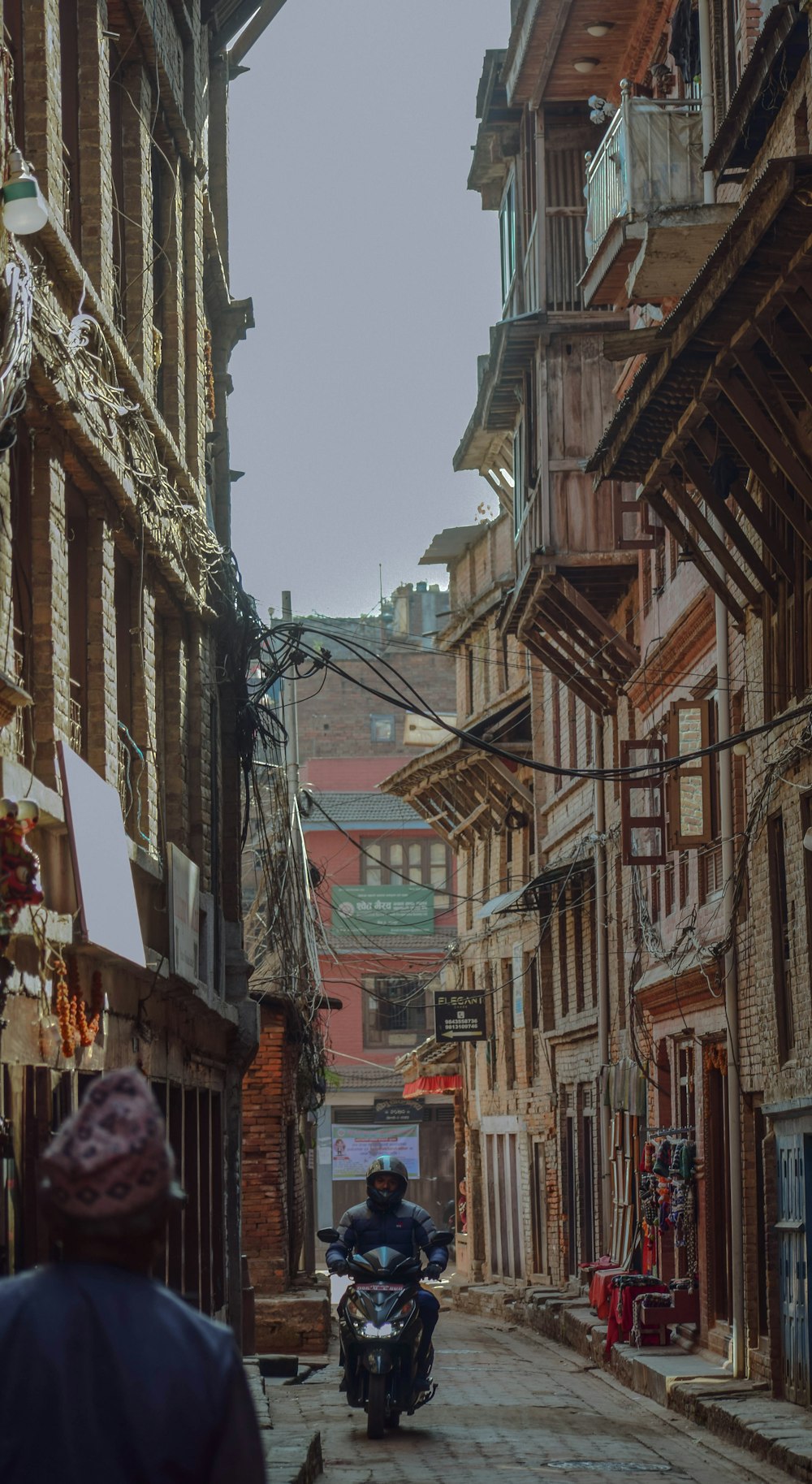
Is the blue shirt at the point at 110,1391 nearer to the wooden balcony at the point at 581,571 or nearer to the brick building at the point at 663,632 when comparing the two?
the brick building at the point at 663,632

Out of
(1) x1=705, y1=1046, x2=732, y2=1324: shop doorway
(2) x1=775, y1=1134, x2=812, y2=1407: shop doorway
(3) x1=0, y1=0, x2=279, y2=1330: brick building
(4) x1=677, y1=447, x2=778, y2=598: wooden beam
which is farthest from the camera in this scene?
(1) x1=705, y1=1046, x2=732, y2=1324: shop doorway

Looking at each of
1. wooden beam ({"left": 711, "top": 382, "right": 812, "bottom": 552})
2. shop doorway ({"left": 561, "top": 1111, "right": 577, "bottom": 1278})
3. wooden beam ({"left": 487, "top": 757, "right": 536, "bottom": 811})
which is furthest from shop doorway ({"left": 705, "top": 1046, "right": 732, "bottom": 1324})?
wooden beam ({"left": 487, "top": 757, "right": 536, "bottom": 811})

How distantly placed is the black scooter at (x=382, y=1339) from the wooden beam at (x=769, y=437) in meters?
5.94

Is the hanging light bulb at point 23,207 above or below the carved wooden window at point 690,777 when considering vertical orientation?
above

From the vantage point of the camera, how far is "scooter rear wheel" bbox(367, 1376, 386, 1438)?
14383mm

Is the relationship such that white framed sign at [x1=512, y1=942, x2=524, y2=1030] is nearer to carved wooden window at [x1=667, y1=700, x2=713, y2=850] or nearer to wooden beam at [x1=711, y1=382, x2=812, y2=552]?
carved wooden window at [x1=667, y1=700, x2=713, y2=850]

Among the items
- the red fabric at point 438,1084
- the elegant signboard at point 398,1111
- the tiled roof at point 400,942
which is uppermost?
the tiled roof at point 400,942

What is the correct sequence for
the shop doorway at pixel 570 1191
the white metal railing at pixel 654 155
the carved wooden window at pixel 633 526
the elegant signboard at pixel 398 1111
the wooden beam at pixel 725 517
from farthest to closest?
the elegant signboard at pixel 398 1111 < the shop doorway at pixel 570 1191 < the carved wooden window at pixel 633 526 < the white metal railing at pixel 654 155 < the wooden beam at pixel 725 517

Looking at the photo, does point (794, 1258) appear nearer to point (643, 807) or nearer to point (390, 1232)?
point (390, 1232)

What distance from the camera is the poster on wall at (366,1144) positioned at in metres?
61.2

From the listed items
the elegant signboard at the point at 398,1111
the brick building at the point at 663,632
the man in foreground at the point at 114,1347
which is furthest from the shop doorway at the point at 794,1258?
the elegant signboard at the point at 398,1111

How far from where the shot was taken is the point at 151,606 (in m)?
15.9

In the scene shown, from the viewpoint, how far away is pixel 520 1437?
1441 cm

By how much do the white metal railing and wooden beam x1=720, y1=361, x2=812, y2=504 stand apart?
506cm
